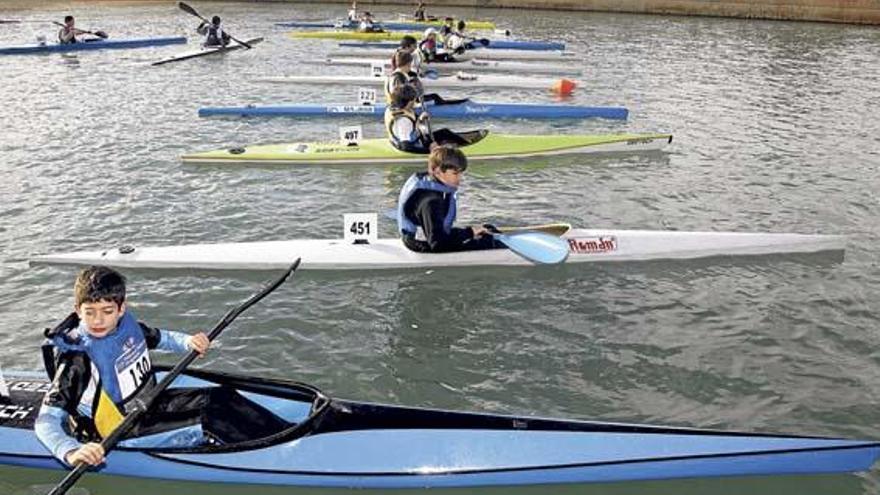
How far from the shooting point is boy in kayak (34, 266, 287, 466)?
14.3 ft

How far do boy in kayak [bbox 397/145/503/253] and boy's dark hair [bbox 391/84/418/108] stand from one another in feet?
11.6

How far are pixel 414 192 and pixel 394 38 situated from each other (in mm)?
19892

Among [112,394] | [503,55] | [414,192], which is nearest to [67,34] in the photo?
[503,55]

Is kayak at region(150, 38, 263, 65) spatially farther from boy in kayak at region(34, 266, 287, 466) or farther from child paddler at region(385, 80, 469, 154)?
boy in kayak at region(34, 266, 287, 466)

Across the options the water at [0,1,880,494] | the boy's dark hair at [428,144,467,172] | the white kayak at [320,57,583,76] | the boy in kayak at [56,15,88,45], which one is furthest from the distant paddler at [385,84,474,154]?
the boy in kayak at [56,15,88,45]

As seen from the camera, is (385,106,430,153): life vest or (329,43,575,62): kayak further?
(329,43,575,62): kayak

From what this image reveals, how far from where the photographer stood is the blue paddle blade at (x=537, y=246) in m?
8.20

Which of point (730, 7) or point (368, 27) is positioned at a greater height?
point (730, 7)

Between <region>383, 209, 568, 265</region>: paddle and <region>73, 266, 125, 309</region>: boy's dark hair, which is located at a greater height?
<region>73, 266, 125, 309</region>: boy's dark hair

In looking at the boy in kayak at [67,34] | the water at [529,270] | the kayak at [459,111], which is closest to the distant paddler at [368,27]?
the water at [529,270]

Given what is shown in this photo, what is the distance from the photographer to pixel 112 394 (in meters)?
4.73

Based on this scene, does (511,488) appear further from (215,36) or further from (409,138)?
(215,36)

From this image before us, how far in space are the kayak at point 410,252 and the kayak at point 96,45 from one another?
1676 cm

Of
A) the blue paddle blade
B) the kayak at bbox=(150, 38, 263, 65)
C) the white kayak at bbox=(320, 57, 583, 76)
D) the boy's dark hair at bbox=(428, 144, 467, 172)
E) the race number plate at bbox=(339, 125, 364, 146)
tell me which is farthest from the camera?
the kayak at bbox=(150, 38, 263, 65)
